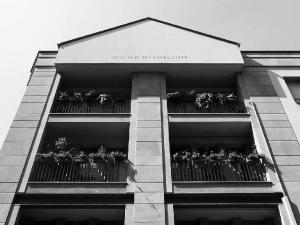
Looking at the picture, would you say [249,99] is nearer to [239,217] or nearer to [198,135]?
[198,135]

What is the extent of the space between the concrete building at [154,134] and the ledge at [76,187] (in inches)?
1.4

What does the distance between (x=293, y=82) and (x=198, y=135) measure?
5699 mm

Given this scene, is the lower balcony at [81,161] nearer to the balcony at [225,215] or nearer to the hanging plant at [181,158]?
the hanging plant at [181,158]

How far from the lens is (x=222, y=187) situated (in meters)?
12.9

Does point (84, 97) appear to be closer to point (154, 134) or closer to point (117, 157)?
point (117, 157)

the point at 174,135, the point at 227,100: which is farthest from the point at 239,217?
the point at 227,100

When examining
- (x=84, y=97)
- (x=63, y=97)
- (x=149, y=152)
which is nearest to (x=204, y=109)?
(x=149, y=152)

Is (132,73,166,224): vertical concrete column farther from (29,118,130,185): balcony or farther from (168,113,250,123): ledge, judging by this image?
(168,113,250,123): ledge

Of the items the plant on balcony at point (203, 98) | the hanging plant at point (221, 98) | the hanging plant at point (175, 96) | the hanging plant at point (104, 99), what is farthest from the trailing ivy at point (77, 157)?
the hanging plant at point (221, 98)

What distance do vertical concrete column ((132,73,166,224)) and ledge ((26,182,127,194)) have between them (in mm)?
774

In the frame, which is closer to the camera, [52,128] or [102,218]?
[102,218]

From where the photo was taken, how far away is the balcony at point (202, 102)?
16.7 m

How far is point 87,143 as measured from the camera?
16094 millimetres

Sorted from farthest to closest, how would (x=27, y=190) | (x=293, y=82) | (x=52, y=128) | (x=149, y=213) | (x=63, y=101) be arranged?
(x=293, y=82)
(x=63, y=101)
(x=52, y=128)
(x=27, y=190)
(x=149, y=213)
